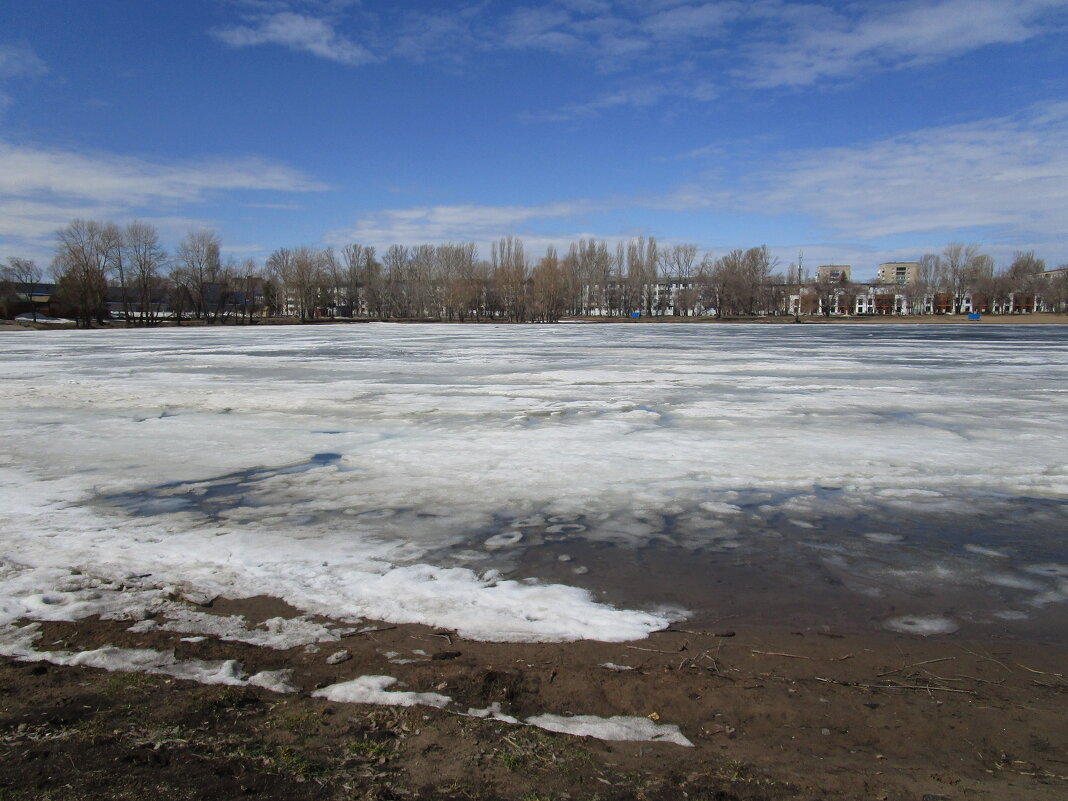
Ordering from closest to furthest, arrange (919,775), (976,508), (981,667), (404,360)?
(919,775) < (981,667) < (976,508) < (404,360)

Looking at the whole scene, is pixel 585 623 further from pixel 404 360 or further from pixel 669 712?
pixel 404 360

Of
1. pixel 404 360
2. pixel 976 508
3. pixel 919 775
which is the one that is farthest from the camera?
pixel 404 360

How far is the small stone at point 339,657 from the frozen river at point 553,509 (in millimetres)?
330

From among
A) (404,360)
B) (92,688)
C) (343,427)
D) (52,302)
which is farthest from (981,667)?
(52,302)

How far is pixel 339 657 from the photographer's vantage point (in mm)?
2389

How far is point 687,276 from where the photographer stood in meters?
89.7

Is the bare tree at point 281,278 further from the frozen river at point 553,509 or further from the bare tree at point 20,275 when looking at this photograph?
the frozen river at point 553,509

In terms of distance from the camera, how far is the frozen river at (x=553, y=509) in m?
2.88

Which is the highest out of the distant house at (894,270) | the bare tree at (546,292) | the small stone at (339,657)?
the distant house at (894,270)

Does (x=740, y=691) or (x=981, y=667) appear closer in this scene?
(x=740, y=691)

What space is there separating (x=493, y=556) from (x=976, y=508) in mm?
2906

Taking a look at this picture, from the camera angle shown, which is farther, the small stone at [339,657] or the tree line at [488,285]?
the tree line at [488,285]

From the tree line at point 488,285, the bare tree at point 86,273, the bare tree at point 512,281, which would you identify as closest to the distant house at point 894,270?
the tree line at point 488,285

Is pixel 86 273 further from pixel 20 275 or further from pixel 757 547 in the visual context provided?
pixel 757 547
